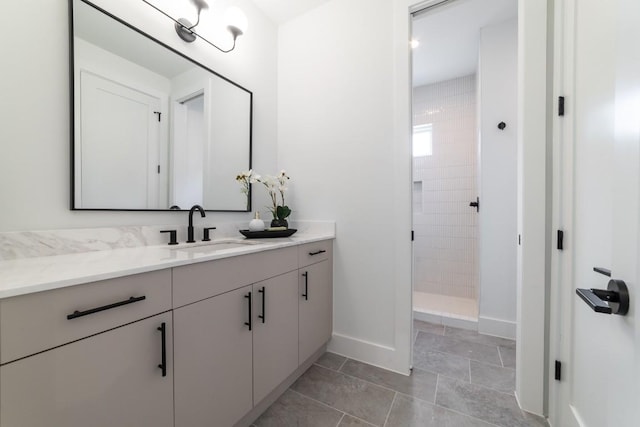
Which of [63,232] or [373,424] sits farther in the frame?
[373,424]

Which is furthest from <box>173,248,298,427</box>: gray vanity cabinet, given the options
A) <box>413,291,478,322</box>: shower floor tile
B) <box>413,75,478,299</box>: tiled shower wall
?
<box>413,75,478,299</box>: tiled shower wall

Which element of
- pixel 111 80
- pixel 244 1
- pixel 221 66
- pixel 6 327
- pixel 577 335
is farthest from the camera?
pixel 244 1

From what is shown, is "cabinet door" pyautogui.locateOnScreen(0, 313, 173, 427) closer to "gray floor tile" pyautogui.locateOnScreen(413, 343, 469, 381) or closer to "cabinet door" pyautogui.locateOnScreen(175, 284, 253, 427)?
"cabinet door" pyautogui.locateOnScreen(175, 284, 253, 427)

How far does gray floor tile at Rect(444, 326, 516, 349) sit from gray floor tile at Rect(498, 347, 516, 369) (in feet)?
0.26

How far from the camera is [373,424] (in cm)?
127

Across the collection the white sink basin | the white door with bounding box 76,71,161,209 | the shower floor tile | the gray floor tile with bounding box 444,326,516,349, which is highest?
the white door with bounding box 76,71,161,209

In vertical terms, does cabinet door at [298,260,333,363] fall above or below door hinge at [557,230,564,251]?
below

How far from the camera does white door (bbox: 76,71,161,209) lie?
Answer: 115 cm

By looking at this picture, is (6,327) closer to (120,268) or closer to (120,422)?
(120,268)

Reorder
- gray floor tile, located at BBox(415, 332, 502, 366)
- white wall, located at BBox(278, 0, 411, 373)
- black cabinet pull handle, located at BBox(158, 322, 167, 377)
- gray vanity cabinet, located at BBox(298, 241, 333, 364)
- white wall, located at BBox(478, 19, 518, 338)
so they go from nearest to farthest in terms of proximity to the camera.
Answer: black cabinet pull handle, located at BBox(158, 322, 167, 377), gray vanity cabinet, located at BBox(298, 241, 333, 364), white wall, located at BBox(278, 0, 411, 373), gray floor tile, located at BBox(415, 332, 502, 366), white wall, located at BBox(478, 19, 518, 338)

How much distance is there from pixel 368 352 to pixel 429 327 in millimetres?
963

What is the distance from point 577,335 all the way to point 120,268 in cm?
176

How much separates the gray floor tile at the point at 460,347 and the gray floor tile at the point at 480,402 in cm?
39

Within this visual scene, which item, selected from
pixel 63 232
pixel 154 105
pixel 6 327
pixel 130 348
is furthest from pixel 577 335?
pixel 154 105
